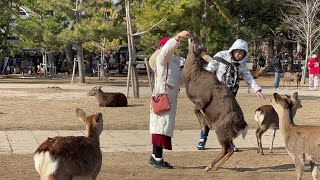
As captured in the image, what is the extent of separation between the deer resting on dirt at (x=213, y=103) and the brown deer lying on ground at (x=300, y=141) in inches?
30.4

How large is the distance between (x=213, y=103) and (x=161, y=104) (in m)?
0.73

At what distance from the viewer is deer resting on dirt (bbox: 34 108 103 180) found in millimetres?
5512

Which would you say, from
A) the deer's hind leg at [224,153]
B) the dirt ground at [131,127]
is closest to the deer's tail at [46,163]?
the dirt ground at [131,127]

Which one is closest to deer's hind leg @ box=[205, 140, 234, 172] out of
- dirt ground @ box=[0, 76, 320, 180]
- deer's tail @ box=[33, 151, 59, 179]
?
dirt ground @ box=[0, 76, 320, 180]

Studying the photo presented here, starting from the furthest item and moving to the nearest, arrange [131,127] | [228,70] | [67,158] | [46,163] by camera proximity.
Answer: [131,127] → [228,70] → [67,158] → [46,163]

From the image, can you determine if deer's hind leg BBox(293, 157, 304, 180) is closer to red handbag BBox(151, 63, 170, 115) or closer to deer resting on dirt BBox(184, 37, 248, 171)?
deer resting on dirt BBox(184, 37, 248, 171)

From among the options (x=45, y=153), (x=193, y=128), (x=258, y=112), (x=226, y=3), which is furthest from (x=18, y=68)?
(x=45, y=153)

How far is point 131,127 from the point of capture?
13086 millimetres

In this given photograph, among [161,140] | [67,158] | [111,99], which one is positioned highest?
[67,158]

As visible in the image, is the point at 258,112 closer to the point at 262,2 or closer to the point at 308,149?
the point at 308,149

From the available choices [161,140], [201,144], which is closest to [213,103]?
[161,140]

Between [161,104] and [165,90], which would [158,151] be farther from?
[165,90]

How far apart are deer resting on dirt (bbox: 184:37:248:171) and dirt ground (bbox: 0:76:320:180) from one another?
514 millimetres

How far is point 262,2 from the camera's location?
4769 cm
